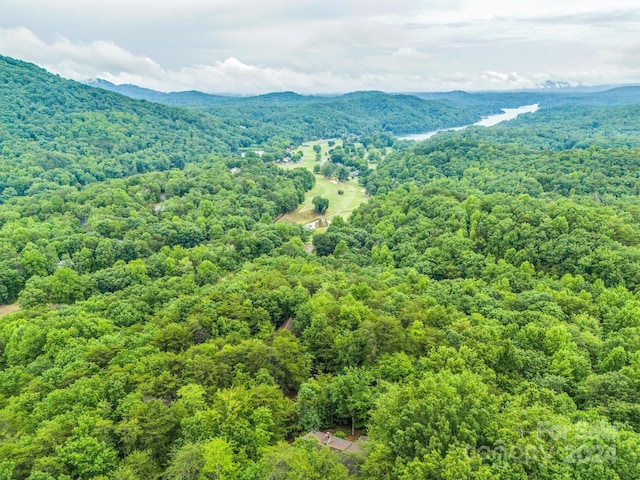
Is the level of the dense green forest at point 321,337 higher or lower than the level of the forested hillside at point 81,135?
lower

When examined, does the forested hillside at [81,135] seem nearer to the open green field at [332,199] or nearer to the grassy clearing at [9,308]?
the open green field at [332,199]

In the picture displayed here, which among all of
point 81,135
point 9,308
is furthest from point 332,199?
point 81,135

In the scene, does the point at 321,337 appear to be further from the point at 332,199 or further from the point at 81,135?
the point at 81,135

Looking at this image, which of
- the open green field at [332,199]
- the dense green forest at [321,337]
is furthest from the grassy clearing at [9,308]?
the open green field at [332,199]

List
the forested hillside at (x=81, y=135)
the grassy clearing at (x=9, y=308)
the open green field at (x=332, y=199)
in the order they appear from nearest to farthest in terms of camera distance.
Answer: the grassy clearing at (x=9, y=308) → the open green field at (x=332, y=199) → the forested hillside at (x=81, y=135)

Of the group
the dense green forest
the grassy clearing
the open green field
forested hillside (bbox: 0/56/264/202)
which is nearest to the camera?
the dense green forest

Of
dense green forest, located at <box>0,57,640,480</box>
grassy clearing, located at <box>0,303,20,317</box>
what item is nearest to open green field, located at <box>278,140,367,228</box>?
dense green forest, located at <box>0,57,640,480</box>

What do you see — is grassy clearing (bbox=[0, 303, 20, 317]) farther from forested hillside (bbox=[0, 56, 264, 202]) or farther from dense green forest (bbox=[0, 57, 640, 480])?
forested hillside (bbox=[0, 56, 264, 202])

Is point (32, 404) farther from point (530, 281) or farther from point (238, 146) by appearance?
point (238, 146)

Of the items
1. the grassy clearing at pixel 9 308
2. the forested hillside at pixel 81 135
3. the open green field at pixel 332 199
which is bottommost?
the grassy clearing at pixel 9 308

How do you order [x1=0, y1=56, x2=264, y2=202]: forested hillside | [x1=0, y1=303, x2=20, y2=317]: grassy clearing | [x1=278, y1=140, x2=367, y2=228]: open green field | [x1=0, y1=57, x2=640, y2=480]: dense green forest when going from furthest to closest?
[x1=0, y1=56, x2=264, y2=202]: forested hillside
[x1=278, y1=140, x2=367, y2=228]: open green field
[x1=0, y1=303, x2=20, y2=317]: grassy clearing
[x1=0, y1=57, x2=640, y2=480]: dense green forest
